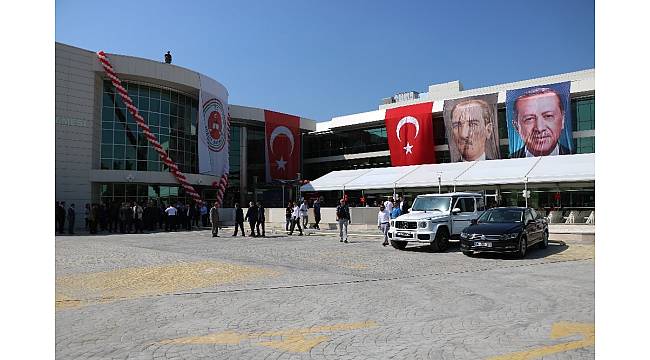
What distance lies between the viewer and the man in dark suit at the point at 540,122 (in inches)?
1444

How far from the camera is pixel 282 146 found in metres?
51.8

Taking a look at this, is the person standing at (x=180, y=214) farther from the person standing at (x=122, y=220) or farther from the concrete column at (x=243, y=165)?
the concrete column at (x=243, y=165)

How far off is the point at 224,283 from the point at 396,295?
10.9 feet

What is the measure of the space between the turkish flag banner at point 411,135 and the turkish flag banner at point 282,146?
36.5 ft

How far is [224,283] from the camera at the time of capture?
9.27 meters

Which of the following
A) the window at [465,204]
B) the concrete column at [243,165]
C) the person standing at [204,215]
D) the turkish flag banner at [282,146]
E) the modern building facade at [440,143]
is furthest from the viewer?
the concrete column at [243,165]

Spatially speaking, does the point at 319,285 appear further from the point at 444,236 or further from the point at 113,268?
the point at 444,236

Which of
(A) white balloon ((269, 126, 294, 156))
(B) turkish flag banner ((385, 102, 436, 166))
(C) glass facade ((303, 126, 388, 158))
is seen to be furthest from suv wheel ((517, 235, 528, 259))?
(A) white balloon ((269, 126, 294, 156))

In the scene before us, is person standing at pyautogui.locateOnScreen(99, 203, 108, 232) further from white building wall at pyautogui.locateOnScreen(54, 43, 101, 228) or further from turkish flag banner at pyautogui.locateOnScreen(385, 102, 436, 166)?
turkish flag banner at pyautogui.locateOnScreen(385, 102, 436, 166)

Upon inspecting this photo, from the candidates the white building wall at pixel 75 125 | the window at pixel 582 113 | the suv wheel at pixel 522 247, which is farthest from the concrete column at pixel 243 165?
the suv wheel at pixel 522 247

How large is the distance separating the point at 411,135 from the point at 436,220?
30720 millimetres

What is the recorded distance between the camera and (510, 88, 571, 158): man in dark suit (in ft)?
120

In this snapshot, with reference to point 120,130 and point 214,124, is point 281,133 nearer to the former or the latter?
point 214,124
